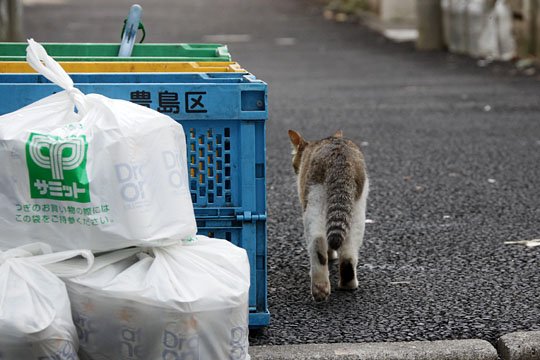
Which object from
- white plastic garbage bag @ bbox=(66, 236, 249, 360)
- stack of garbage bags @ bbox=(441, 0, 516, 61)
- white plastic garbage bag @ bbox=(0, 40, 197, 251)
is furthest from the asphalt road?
white plastic garbage bag @ bbox=(0, 40, 197, 251)

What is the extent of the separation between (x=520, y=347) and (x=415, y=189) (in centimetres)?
320

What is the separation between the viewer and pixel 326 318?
456 cm

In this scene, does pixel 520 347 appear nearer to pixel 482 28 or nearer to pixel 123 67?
pixel 123 67

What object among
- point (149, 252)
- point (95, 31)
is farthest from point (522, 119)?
point (95, 31)

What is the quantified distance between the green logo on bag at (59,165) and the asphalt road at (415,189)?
3.73ft

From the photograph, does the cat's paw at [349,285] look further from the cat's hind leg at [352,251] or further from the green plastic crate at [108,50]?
the green plastic crate at [108,50]

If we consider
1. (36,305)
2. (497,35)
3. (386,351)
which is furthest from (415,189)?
(497,35)

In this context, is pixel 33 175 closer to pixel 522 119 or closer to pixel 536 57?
pixel 522 119

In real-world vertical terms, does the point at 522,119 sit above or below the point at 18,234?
below

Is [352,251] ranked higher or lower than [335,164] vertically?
lower

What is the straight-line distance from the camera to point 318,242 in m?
4.79

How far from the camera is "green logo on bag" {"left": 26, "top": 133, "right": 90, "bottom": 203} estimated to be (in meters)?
3.54

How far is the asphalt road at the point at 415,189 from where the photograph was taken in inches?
181

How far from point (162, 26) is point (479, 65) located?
8.28m
